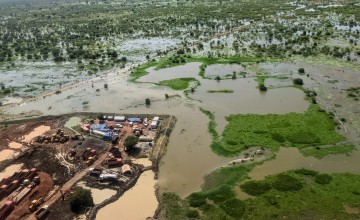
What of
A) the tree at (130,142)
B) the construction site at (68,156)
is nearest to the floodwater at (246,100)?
the construction site at (68,156)

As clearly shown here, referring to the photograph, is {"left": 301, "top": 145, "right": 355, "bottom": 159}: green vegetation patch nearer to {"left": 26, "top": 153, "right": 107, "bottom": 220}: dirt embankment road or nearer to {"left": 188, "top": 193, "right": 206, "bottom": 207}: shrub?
{"left": 188, "top": 193, "right": 206, "bottom": 207}: shrub

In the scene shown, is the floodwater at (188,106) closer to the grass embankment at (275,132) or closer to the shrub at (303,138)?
the grass embankment at (275,132)

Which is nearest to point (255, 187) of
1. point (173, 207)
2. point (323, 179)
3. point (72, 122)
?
point (323, 179)

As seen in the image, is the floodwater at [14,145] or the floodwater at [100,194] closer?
the floodwater at [100,194]

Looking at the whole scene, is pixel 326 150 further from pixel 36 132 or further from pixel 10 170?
pixel 36 132

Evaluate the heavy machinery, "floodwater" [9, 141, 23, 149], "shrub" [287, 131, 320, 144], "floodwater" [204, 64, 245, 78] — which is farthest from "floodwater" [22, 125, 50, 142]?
"shrub" [287, 131, 320, 144]

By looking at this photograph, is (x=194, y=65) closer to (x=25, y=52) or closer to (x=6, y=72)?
(x=6, y=72)
